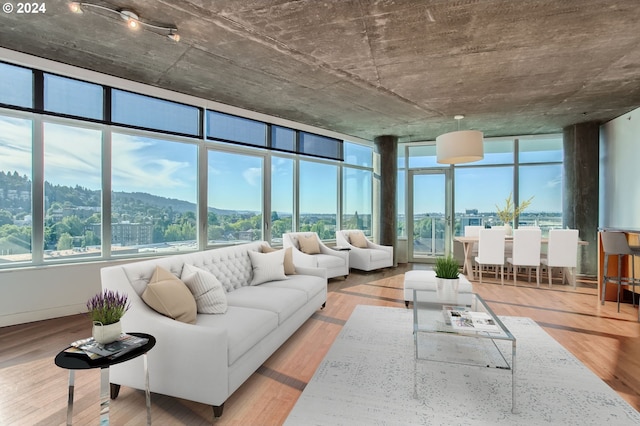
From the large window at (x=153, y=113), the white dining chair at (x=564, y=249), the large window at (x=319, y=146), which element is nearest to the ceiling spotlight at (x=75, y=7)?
the large window at (x=153, y=113)

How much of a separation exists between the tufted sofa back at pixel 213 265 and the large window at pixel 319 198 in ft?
9.11

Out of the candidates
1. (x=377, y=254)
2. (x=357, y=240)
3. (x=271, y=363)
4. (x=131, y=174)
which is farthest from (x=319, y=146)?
(x=271, y=363)

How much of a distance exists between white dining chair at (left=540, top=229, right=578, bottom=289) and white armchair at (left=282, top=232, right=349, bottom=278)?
11.3 ft

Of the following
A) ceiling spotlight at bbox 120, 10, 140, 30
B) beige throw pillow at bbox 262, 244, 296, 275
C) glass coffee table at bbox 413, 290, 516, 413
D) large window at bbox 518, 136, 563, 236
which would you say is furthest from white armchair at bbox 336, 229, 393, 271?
ceiling spotlight at bbox 120, 10, 140, 30

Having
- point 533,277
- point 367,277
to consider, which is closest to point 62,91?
point 367,277

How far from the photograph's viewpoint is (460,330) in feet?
A: 7.19

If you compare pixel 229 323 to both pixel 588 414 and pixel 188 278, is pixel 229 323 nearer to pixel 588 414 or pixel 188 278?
pixel 188 278

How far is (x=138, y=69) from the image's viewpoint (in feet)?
12.8

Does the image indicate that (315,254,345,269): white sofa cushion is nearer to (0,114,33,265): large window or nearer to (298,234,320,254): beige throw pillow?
(298,234,320,254): beige throw pillow

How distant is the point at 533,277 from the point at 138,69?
24.1 ft

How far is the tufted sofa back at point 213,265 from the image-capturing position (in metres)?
2.21

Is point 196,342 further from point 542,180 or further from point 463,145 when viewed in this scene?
point 542,180

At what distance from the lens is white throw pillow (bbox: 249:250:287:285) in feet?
11.4

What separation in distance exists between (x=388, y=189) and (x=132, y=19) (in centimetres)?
567
